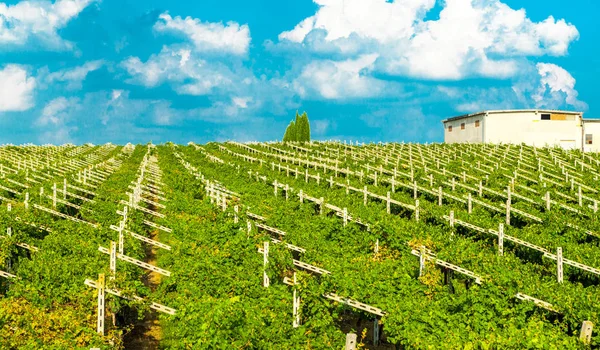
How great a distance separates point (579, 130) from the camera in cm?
7394

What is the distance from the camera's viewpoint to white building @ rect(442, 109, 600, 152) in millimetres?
72875

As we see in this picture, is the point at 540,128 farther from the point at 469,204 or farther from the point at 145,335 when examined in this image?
the point at 145,335

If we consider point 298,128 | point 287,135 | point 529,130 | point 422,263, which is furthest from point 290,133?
point 422,263

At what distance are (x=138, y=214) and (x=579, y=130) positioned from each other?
211 ft

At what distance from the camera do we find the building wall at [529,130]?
72812 millimetres

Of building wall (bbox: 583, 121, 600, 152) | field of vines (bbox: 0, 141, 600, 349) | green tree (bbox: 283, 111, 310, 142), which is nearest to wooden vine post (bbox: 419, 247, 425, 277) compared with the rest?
field of vines (bbox: 0, 141, 600, 349)

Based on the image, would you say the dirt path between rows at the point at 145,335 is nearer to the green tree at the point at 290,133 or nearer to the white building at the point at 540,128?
the white building at the point at 540,128

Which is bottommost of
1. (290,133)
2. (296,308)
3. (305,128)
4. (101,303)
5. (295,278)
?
(296,308)

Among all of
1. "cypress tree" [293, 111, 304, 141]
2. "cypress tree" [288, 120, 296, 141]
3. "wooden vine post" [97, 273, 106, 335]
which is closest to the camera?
"wooden vine post" [97, 273, 106, 335]

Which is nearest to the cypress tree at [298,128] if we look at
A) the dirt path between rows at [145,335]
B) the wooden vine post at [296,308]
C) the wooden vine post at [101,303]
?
the dirt path between rows at [145,335]

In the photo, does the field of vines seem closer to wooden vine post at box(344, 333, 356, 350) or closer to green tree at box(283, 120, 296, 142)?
wooden vine post at box(344, 333, 356, 350)

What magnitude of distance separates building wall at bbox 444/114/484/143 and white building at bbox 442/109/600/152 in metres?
0.13

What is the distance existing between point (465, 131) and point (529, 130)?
27.3 ft

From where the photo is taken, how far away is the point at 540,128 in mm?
73312
